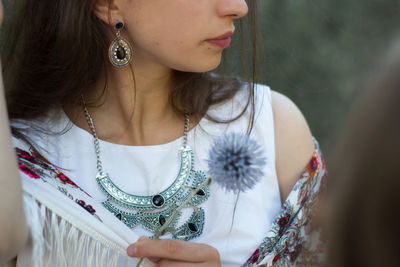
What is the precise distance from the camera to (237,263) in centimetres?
161

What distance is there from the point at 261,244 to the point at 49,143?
70 centimetres

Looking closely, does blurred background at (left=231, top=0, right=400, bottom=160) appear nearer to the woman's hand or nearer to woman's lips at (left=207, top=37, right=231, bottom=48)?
woman's lips at (left=207, top=37, right=231, bottom=48)

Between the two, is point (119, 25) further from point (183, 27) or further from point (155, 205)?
point (155, 205)

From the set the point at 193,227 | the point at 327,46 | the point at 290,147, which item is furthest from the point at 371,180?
the point at 327,46

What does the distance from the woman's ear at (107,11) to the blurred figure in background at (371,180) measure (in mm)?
1074

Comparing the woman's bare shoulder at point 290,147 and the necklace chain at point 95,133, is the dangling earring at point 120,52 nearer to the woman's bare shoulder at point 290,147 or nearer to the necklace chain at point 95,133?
the necklace chain at point 95,133

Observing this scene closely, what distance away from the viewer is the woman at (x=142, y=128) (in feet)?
4.88

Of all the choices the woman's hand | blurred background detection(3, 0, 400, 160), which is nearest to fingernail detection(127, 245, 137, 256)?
the woman's hand

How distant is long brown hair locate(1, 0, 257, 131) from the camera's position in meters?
1.70

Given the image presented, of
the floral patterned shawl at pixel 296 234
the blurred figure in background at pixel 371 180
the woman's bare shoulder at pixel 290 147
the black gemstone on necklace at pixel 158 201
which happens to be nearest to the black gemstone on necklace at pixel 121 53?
the black gemstone on necklace at pixel 158 201

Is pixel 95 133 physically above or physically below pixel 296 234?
above

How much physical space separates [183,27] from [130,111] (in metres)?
0.38

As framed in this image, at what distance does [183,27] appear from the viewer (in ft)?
5.04

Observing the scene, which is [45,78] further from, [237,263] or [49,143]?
[237,263]
